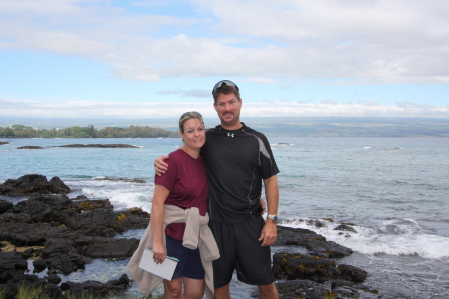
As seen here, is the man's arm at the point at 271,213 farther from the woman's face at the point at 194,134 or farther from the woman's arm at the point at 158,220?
the woman's arm at the point at 158,220

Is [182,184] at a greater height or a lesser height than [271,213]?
greater

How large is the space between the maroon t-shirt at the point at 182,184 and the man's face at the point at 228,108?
51cm

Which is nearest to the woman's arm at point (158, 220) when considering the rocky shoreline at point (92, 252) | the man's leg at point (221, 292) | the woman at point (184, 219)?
the woman at point (184, 219)

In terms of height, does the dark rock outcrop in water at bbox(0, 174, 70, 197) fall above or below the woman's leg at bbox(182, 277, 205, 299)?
below

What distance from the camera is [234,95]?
4051 mm

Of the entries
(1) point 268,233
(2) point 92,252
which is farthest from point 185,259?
(2) point 92,252

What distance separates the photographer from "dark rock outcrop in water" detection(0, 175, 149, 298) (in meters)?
6.68

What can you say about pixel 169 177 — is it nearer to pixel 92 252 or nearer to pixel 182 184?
pixel 182 184

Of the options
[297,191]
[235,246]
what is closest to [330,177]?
[297,191]

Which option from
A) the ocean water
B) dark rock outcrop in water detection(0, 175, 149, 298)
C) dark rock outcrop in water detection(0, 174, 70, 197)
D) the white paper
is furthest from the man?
dark rock outcrop in water detection(0, 174, 70, 197)

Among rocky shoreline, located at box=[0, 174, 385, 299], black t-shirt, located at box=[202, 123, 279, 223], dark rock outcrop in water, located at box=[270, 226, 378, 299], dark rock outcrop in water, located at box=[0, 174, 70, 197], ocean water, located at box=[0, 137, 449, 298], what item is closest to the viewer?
black t-shirt, located at box=[202, 123, 279, 223]

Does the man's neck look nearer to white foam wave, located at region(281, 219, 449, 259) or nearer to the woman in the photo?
the woman

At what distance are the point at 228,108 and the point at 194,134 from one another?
17.5 inches

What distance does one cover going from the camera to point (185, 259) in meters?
3.91
